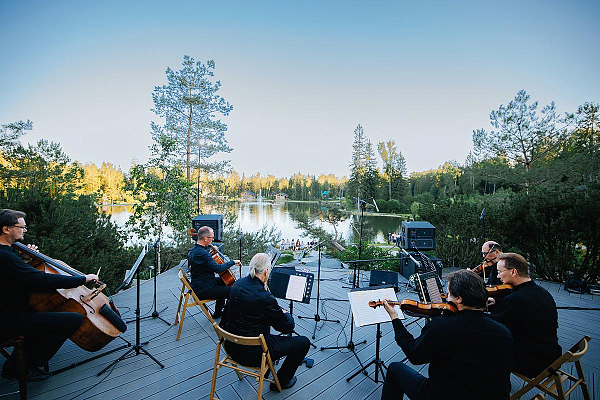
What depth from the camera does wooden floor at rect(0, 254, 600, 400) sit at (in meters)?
2.20

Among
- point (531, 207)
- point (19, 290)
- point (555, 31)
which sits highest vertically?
point (555, 31)

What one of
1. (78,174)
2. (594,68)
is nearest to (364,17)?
(594,68)

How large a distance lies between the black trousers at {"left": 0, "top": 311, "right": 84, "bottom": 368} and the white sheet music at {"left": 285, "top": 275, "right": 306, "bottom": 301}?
1959 mm

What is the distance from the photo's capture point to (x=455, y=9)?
9.56 m

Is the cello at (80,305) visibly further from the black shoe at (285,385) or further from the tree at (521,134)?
the tree at (521,134)

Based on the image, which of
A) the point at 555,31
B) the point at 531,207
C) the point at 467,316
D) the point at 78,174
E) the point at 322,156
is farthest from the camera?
the point at 322,156

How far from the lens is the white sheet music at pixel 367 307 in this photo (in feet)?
6.63

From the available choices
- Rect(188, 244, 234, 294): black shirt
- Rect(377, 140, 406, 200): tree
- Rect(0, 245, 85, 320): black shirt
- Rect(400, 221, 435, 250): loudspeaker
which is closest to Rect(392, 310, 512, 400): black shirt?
Rect(188, 244, 234, 294): black shirt

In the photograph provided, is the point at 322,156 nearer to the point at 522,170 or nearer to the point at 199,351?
the point at 522,170

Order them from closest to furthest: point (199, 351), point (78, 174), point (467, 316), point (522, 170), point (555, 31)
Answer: point (467, 316) < point (199, 351) < point (78, 174) < point (555, 31) < point (522, 170)

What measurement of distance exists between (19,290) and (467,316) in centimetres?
327

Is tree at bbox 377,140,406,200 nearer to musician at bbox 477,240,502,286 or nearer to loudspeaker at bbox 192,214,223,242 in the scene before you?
loudspeaker at bbox 192,214,223,242

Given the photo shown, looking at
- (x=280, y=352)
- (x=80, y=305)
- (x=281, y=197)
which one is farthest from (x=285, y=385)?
(x=281, y=197)

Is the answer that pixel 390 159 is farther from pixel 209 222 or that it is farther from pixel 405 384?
pixel 405 384
